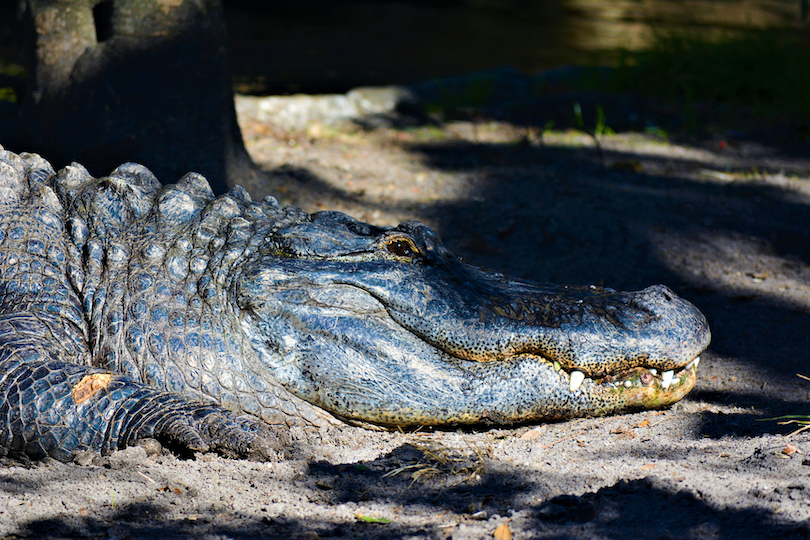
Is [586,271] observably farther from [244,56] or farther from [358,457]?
[244,56]

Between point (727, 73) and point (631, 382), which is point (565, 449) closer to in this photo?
point (631, 382)

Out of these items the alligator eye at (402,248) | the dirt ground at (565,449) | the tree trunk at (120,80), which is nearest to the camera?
the dirt ground at (565,449)

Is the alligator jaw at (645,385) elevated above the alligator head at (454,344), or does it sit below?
below

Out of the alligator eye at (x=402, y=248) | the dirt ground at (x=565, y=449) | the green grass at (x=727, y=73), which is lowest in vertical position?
the dirt ground at (x=565, y=449)

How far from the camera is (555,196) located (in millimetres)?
5078

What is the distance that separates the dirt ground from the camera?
201 centimetres

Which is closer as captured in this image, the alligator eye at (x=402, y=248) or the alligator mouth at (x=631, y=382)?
the alligator mouth at (x=631, y=382)

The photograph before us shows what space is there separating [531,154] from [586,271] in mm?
1922

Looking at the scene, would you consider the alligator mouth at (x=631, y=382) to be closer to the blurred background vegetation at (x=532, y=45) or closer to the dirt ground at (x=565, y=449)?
the dirt ground at (x=565, y=449)

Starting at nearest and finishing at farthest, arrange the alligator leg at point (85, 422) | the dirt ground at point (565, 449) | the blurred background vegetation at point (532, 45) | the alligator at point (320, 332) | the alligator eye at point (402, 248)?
the dirt ground at point (565, 449) < the alligator leg at point (85, 422) < the alligator at point (320, 332) < the alligator eye at point (402, 248) < the blurred background vegetation at point (532, 45)

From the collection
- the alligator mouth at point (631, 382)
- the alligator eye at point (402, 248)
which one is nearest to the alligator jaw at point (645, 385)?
the alligator mouth at point (631, 382)

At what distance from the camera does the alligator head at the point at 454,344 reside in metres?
2.65

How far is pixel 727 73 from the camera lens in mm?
7305

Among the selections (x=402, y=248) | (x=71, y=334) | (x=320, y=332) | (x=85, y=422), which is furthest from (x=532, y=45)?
(x=85, y=422)
